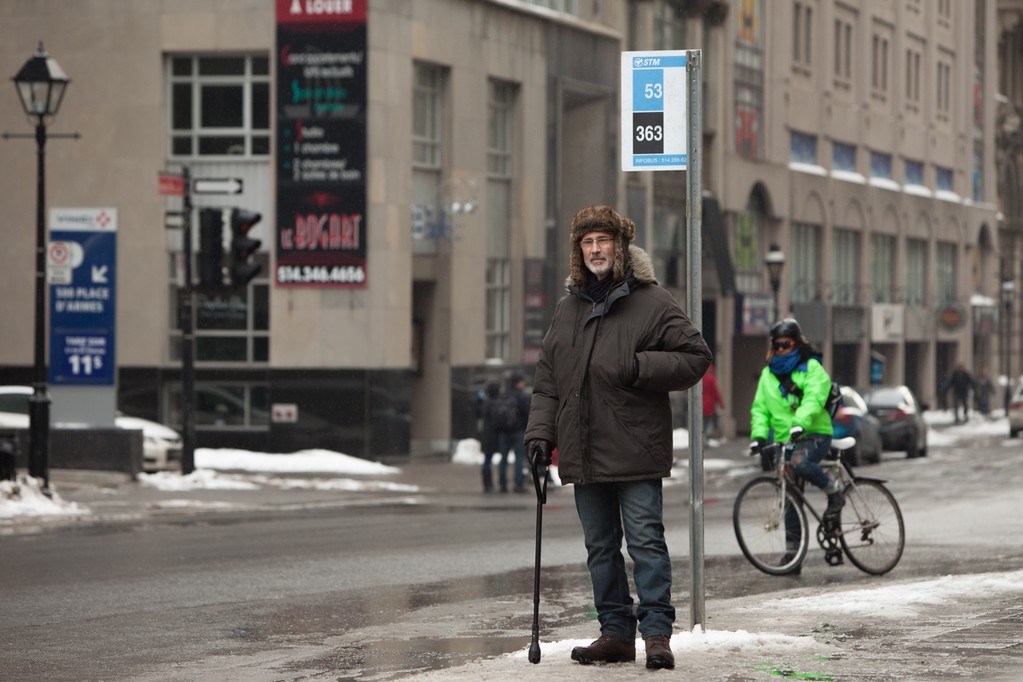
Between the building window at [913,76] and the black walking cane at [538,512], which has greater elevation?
the building window at [913,76]

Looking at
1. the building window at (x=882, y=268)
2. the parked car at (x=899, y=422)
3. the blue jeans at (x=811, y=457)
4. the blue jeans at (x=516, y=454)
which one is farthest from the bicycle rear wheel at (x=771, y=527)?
the building window at (x=882, y=268)

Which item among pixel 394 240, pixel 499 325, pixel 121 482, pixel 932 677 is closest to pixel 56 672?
pixel 932 677

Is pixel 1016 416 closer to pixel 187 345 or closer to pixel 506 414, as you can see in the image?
pixel 506 414

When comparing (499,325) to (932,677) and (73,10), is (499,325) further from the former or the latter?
(932,677)

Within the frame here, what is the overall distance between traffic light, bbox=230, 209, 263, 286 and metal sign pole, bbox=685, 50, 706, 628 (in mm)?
16425

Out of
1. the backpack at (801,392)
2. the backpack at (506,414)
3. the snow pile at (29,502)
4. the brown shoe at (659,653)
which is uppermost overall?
the backpack at (801,392)

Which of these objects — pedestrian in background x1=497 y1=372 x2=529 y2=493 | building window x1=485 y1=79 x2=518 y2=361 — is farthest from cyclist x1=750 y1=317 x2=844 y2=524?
building window x1=485 y1=79 x2=518 y2=361

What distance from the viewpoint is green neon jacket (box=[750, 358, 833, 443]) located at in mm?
13625

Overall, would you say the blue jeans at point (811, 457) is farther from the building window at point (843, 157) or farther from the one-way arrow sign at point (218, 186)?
the building window at point (843, 157)

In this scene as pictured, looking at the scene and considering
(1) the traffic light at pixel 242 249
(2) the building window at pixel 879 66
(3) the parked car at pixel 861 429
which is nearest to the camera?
(1) the traffic light at pixel 242 249

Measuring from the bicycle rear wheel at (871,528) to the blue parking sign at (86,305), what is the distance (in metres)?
12.9

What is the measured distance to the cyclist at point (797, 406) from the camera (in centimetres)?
1359

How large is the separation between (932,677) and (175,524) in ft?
40.3

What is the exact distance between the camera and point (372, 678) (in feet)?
28.2
